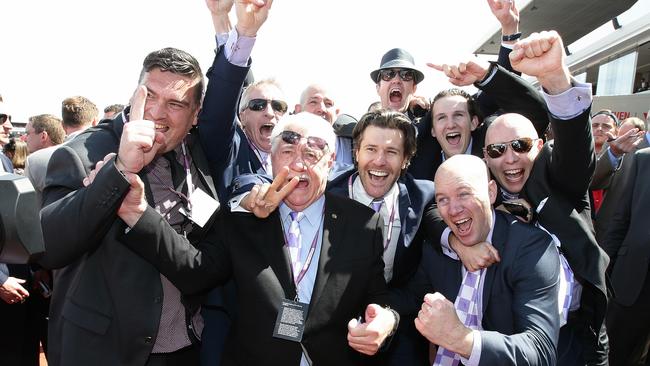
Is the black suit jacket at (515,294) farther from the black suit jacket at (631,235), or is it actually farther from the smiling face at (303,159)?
the black suit jacket at (631,235)

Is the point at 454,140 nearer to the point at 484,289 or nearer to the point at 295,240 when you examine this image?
the point at 484,289

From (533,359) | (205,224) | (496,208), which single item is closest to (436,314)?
(533,359)

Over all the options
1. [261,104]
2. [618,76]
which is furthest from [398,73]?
[618,76]

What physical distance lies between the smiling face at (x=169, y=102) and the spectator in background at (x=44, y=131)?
4.77 meters

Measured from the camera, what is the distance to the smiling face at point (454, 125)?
3.61 m

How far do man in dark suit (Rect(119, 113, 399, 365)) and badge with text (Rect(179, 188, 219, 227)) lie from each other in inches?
4.4

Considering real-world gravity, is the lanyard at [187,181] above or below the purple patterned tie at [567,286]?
above

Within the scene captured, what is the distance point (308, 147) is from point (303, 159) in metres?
0.07

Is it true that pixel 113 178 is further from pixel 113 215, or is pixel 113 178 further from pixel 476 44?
pixel 476 44

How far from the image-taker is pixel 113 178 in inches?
75.2

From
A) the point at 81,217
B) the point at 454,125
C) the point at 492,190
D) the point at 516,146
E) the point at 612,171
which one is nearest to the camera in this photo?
the point at 81,217

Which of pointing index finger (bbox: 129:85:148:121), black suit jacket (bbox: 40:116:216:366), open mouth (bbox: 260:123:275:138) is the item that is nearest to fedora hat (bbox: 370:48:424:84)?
open mouth (bbox: 260:123:275:138)

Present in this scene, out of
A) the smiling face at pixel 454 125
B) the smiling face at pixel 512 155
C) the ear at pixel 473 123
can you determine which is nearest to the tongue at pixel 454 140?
the smiling face at pixel 454 125

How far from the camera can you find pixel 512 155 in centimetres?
282
